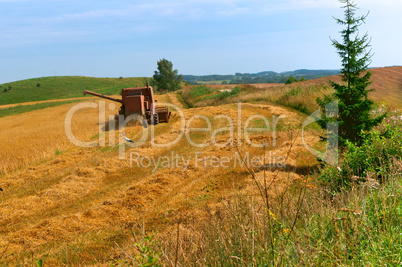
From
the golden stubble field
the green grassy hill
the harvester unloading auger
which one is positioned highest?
the green grassy hill

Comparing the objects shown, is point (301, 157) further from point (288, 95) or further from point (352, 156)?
point (288, 95)

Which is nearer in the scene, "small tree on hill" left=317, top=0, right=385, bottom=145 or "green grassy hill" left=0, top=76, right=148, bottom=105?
"small tree on hill" left=317, top=0, right=385, bottom=145

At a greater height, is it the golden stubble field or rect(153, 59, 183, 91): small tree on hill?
rect(153, 59, 183, 91): small tree on hill

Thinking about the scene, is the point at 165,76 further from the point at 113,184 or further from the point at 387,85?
the point at 113,184

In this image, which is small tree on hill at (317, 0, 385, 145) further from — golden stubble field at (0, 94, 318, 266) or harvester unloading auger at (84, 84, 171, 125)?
harvester unloading auger at (84, 84, 171, 125)

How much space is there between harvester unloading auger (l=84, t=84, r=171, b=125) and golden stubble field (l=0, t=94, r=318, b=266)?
1.60 meters

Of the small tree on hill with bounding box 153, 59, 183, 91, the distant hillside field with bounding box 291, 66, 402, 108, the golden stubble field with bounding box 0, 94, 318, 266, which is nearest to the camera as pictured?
the golden stubble field with bounding box 0, 94, 318, 266

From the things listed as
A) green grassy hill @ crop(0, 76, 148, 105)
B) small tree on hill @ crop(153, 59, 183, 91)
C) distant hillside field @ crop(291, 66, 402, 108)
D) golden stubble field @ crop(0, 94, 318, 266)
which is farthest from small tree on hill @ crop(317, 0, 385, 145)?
green grassy hill @ crop(0, 76, 148, 105)

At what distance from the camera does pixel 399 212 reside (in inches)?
150

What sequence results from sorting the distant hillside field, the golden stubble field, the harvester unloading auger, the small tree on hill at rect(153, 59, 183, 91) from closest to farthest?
the golden stubble field
the harvester unloading auger
the distant hillside field
the small tree on hill at rect(153, 59, 183, 91)

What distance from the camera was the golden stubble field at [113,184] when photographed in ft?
24.6

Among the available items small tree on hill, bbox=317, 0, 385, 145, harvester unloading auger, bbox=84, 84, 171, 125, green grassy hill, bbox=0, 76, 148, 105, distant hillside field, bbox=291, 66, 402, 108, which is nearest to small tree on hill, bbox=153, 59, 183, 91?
green grassy hill, bbox=0, 76, 148, 105

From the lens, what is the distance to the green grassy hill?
88.3 meters

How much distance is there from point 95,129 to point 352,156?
18.0 meters
